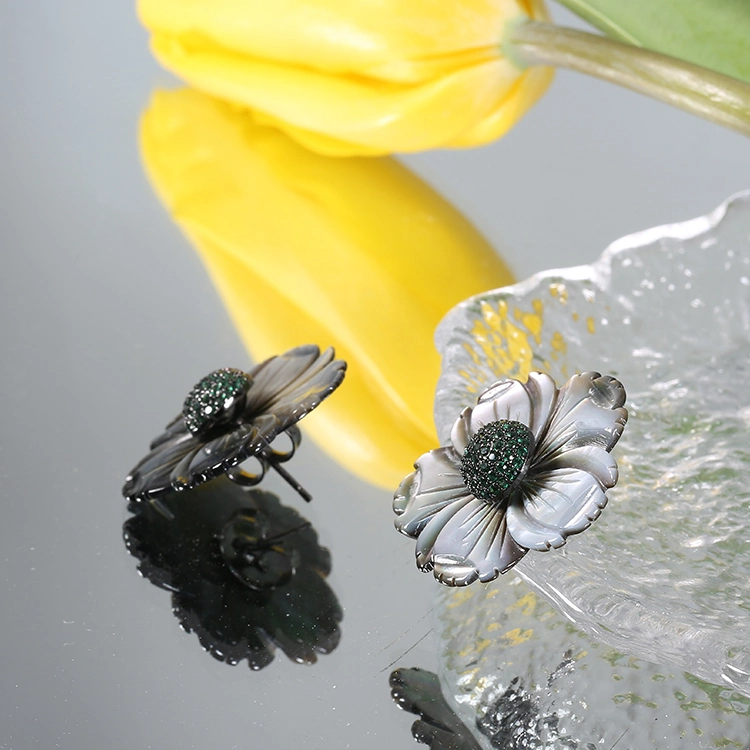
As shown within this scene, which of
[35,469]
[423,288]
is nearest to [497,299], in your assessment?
[423,288]

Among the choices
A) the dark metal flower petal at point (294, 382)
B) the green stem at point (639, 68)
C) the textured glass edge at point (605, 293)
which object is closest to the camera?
the textured glass edge at point (605, 293)

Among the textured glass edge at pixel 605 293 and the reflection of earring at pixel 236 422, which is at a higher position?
the reflection of earring at pixel 236 422

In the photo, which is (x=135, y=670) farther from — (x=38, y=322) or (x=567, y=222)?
(x=567, y=222)

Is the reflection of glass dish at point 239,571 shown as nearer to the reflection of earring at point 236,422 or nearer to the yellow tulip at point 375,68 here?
the reflection of earring at point 236,422

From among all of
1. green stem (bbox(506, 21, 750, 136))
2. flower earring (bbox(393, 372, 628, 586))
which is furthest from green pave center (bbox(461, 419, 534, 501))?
green stem (bbox(506, 21, 750, 136))

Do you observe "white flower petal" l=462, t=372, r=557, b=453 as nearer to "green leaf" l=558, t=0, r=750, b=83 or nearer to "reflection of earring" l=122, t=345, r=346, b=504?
"reflection of earring" l=122, t=345, r=346, b=504

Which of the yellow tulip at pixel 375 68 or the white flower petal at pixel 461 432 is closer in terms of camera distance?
the white flower petal at pixel 461 432

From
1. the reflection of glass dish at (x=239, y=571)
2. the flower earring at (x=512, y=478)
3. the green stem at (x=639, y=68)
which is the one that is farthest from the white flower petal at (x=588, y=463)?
the green stem at (x=639, y=68)
